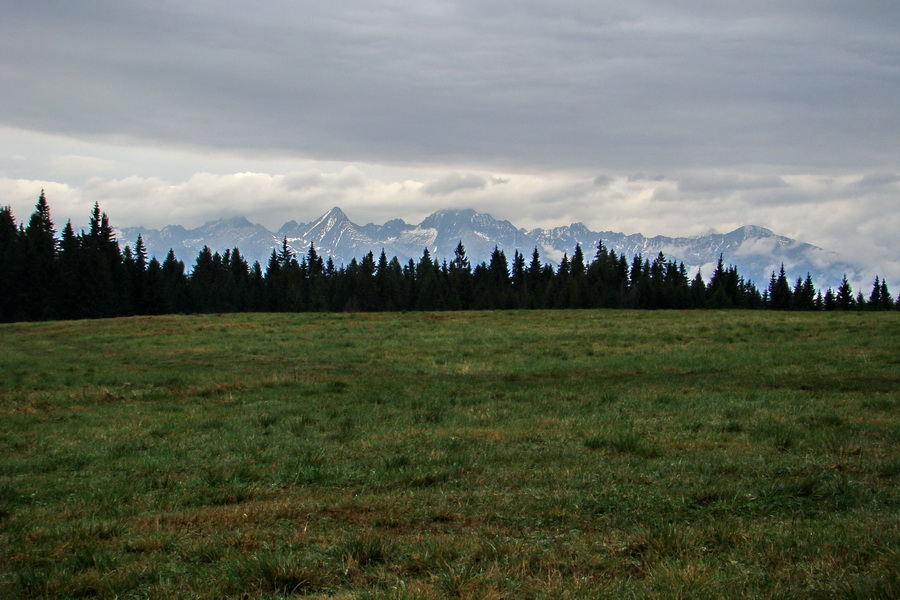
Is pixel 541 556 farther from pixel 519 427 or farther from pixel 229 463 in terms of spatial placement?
pixel 519 427

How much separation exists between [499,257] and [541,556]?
14745 centimetres

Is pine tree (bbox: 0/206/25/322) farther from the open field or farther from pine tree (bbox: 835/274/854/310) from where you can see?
pine tree (bbox: 835/274/854/310)

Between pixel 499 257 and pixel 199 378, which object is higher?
pixel 499 257

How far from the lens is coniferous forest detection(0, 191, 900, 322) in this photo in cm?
8750

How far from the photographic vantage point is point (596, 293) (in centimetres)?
12675

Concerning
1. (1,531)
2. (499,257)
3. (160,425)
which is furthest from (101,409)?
(499,257)

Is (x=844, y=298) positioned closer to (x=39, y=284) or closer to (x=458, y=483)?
(x=39, y=284)

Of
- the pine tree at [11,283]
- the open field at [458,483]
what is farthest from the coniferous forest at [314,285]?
the open field at [458,483]

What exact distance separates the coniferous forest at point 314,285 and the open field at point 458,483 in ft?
246

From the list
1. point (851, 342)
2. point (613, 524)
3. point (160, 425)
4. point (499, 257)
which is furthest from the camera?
point (499, 257)

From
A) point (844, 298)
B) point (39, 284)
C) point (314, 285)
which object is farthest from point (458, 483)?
point (844, 298)

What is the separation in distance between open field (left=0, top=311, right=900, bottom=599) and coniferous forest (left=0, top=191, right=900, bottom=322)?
2948 inches

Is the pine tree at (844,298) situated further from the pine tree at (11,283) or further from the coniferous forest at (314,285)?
the pine tree at (11,283)

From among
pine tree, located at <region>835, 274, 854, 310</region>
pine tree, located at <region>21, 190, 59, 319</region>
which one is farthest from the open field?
pine tree, located at <region>835, 274, 854, 310</region>
